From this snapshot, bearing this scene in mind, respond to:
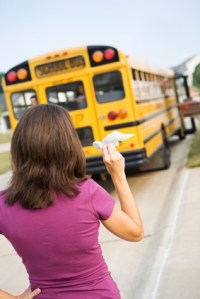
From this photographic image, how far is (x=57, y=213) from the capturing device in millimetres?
1577

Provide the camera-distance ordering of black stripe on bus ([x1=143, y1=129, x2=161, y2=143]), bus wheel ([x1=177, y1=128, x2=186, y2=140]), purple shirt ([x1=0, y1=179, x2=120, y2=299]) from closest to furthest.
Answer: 1. purple shirt ([x1=0, y1=179, x2=120, y2=299])
2. black stripe on bus ([x1=143, y1=129, x2=161, y2=143])
3. bus wheel ([x1=177, y1=128, x2=186, y2=140])

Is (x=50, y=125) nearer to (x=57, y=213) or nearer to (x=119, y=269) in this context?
(x=57, y=213)

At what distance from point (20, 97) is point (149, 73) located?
3.20 metres

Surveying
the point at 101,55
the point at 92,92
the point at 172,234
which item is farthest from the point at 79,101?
the point at 172,234

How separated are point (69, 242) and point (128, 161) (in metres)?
6.30

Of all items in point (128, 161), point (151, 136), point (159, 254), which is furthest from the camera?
point (151, 136)

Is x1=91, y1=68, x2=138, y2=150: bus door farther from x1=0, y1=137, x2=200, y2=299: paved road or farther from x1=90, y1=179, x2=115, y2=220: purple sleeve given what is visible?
x1=90, y1=179, x2=115, y2=220: purple sleeve

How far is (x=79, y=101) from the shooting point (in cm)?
827

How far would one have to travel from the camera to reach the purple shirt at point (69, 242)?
1.58 metres

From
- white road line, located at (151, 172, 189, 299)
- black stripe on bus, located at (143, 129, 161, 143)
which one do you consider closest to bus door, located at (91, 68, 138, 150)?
black stripe on bus, located at (143, 129, 161, 143)

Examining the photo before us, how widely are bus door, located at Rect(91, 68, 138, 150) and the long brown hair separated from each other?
6269 millimetres

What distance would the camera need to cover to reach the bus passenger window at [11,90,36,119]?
842 cm

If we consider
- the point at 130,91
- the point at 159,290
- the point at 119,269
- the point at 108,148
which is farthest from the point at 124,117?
the point at 108,148

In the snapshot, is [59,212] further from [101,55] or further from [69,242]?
[101,55]
